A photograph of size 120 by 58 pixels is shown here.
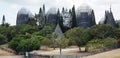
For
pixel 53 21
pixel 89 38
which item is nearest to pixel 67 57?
pixel 89 38

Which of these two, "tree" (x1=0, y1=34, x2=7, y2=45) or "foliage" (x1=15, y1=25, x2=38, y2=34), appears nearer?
"tree" (x1=0, y1=34, x2=7, y2=45)

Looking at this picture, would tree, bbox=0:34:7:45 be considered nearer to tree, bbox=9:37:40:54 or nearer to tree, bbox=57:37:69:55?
tree, bbox=9:37:40:54

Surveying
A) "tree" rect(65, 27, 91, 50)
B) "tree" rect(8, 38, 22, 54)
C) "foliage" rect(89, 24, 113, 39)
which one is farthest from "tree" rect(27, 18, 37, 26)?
"foliage" rect(89, 24, 113, 39)

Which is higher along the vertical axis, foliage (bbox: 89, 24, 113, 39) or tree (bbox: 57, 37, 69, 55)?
foliage (bbox: 89, 24, 113, 39)

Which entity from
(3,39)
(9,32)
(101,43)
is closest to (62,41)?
(101,43)

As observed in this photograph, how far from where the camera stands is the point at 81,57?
53.2 metres

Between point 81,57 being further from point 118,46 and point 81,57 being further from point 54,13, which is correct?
point 54,13

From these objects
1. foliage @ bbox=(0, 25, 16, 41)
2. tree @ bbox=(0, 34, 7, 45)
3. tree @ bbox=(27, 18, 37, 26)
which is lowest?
tree @ bbox=(0, 34, 7, 45)

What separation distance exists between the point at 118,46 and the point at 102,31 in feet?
38.8

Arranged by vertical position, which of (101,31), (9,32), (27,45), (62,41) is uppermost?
(101,31)

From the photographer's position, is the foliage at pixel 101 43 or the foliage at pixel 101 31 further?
the foliage at pixel 101 31

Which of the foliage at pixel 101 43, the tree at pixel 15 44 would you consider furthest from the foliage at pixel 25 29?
the foliage at pixel 101 43

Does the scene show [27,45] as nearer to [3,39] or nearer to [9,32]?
[3,39]

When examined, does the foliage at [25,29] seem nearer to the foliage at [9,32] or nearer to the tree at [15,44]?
the foliage at [9,32]
